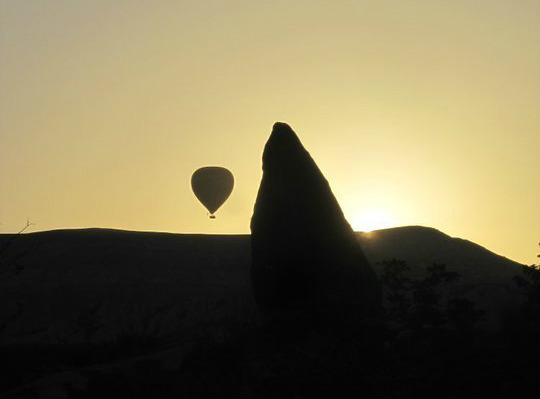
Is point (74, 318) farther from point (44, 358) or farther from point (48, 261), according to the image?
point (44, 358)

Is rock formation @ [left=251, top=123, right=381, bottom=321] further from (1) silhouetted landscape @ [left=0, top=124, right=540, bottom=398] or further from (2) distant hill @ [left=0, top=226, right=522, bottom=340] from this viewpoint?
(2) distant hill @ [left=0, top=226, right=522, bottom=340]

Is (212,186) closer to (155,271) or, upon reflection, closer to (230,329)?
(155,271)

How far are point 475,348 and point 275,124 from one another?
35.3ft

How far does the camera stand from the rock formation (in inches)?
1005

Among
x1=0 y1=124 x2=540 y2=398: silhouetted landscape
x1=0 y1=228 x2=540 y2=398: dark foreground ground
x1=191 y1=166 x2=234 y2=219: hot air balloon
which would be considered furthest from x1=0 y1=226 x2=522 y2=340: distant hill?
x1=191 y1=166 x2=234 y2=219: hot air balloon

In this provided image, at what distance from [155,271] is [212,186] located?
12472 millimetres

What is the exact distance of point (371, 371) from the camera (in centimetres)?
2078

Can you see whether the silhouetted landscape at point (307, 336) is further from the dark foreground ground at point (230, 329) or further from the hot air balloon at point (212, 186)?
Result: the hot air balloon at point (212, 186)

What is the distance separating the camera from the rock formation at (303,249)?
25.5 metres

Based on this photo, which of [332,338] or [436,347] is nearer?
[436,347]

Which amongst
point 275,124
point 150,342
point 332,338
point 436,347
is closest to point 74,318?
point 150,342

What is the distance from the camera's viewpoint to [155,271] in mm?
49875

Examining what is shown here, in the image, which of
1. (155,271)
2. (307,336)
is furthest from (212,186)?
(307,336)

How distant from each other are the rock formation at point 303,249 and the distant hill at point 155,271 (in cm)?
1321
